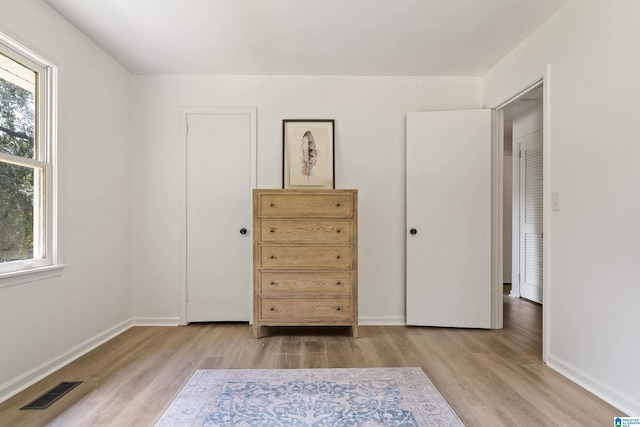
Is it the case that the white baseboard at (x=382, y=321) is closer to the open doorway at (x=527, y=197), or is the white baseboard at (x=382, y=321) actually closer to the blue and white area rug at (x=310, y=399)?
the blue and white area rug at (x=310, y=399)

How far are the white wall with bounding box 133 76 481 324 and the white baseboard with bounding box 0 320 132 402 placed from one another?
43cm

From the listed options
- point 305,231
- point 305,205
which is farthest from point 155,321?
point 305,205

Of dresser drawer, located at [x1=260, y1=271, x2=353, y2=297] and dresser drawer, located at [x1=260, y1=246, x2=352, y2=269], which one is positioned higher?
dresser drawer, located at [x1=260, y1=246, x2=352, y2=269]

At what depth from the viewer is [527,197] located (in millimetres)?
4395

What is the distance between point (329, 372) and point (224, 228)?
1744mm

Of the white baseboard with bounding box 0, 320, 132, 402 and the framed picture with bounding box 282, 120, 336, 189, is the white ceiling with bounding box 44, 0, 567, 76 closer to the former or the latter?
the framed picture with bounding box 282, 120, 336, 189

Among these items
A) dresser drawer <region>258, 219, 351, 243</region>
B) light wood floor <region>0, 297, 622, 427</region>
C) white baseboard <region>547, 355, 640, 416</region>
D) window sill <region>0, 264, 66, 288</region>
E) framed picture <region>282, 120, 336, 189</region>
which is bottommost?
light wood floor <region>0, 297, 622, 427</region>

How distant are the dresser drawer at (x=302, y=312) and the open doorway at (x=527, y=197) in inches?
111

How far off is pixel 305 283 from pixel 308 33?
2.02 metres

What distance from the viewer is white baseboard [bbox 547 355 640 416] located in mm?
1743

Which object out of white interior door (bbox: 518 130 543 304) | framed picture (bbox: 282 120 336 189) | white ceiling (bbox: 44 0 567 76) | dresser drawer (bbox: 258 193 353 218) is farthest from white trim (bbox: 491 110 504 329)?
framed picture (bbox: 282 120 336 189)

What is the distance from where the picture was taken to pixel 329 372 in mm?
2229

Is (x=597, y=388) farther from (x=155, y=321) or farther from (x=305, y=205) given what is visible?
(x=155, y=321)

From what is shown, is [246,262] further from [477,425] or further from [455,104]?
[455,104]
